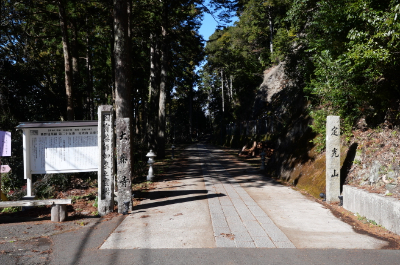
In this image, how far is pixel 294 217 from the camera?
6.92m

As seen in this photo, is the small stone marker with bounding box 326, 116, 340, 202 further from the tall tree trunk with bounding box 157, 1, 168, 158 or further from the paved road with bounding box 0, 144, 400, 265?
the tall tree trunk with bounding box 157, 1, 168, 158

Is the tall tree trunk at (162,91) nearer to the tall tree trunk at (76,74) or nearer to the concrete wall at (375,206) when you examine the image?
the tall tree trunk at (76,74)

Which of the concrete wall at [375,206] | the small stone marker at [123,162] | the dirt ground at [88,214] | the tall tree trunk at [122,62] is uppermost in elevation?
the tall tree trunk at [122,62]

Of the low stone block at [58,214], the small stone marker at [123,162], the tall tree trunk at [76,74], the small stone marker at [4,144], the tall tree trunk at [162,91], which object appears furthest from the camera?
the tall tree trunk at [162,91]

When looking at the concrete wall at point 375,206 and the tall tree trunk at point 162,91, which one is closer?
the concrete wall at point 375,206

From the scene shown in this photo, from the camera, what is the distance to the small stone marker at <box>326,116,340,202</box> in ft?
25.8

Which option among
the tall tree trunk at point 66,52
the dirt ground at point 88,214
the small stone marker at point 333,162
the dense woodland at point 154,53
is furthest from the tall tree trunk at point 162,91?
the small stone marker at point 333,162

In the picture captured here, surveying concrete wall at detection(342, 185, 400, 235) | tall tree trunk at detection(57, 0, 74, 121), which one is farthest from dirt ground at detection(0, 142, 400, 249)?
tall tree trunk at detection(57, 0, 74, 121)

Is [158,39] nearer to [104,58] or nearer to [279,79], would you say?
[104,58]

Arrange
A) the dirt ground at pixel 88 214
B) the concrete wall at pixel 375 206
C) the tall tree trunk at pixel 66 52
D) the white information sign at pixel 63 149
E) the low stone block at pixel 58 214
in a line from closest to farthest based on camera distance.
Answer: the concrete wall at pixel 375 206 → the dirt ground at pixel 88 214 → the low stone block at pixel 58 214 → the white information sign at pixel 63 149 → the tall tree trunk at pixel 66 52

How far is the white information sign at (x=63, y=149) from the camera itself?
8062 millimetres

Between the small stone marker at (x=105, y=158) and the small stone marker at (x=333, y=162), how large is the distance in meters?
5.63

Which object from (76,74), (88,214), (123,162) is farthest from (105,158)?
(76,74)

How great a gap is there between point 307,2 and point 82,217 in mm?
12265
